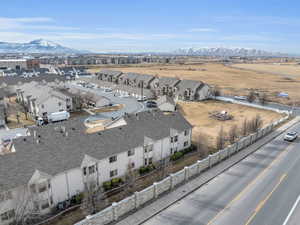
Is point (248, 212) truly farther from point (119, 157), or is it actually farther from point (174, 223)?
point (119, 157)

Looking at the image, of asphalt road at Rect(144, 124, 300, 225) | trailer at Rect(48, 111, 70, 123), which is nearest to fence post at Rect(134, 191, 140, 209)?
asphalt road at Rect(144, 124, 300, 225)

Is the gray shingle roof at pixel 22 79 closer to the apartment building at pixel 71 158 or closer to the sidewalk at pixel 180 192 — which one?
the apartment building at pixel 71 158

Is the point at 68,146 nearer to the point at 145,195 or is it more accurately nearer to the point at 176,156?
the point at 145,195

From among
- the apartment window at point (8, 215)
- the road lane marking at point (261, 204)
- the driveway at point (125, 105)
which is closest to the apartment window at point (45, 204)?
the apartment window at point (8, 215)

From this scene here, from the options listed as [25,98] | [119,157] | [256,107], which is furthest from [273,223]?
[25,98]

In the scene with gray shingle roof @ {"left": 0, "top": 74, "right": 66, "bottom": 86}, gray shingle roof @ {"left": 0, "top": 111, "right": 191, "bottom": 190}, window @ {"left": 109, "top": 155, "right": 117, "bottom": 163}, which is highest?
gray shingle roof @ {"left": 0, "top": 74, "right": 66, "bottom": 86}

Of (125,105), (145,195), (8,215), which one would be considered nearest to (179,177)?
(145,195)

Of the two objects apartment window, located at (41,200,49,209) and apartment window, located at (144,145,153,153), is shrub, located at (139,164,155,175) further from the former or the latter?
apartment window, located at (41,200,49,209)
